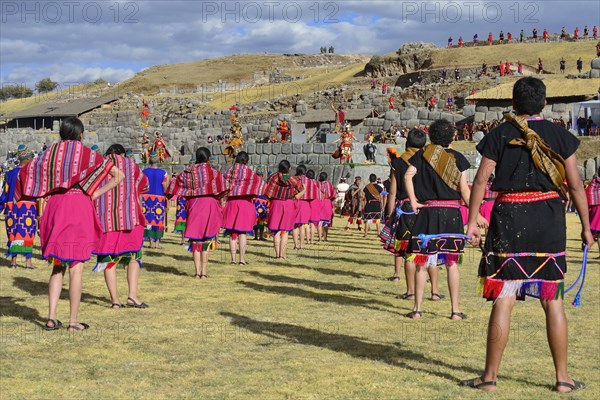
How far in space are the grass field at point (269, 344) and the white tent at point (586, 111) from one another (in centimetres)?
3846

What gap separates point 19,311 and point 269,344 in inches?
130

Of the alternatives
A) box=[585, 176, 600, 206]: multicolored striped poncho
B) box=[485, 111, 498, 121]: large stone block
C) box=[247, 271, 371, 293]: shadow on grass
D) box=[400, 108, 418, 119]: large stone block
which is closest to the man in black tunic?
box=[247, 271, 371, 293]: shadow on grass

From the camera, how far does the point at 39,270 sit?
1408cm

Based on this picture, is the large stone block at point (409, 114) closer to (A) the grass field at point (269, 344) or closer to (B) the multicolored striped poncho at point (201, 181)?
(A) the grass field at point (269, 344)

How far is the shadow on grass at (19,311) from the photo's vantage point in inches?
353

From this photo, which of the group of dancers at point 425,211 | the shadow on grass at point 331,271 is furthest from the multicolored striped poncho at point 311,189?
the group of dancers at point 425,211

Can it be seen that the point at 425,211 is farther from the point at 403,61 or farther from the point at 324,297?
the point at 403,61

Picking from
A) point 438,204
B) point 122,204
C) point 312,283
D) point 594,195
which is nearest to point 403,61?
point 594,195

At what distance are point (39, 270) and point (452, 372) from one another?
9.15 m

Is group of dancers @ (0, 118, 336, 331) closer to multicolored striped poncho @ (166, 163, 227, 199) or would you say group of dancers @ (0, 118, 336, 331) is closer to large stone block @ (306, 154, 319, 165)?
multicolored striped poncho @ (166, 163, 227, 199)

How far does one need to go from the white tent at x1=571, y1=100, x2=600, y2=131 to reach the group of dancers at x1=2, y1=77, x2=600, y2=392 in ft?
125

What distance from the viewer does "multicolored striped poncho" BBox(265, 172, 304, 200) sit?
17047 mm

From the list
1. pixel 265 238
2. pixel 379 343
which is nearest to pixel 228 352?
pixel 379 343

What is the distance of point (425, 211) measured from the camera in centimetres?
933
